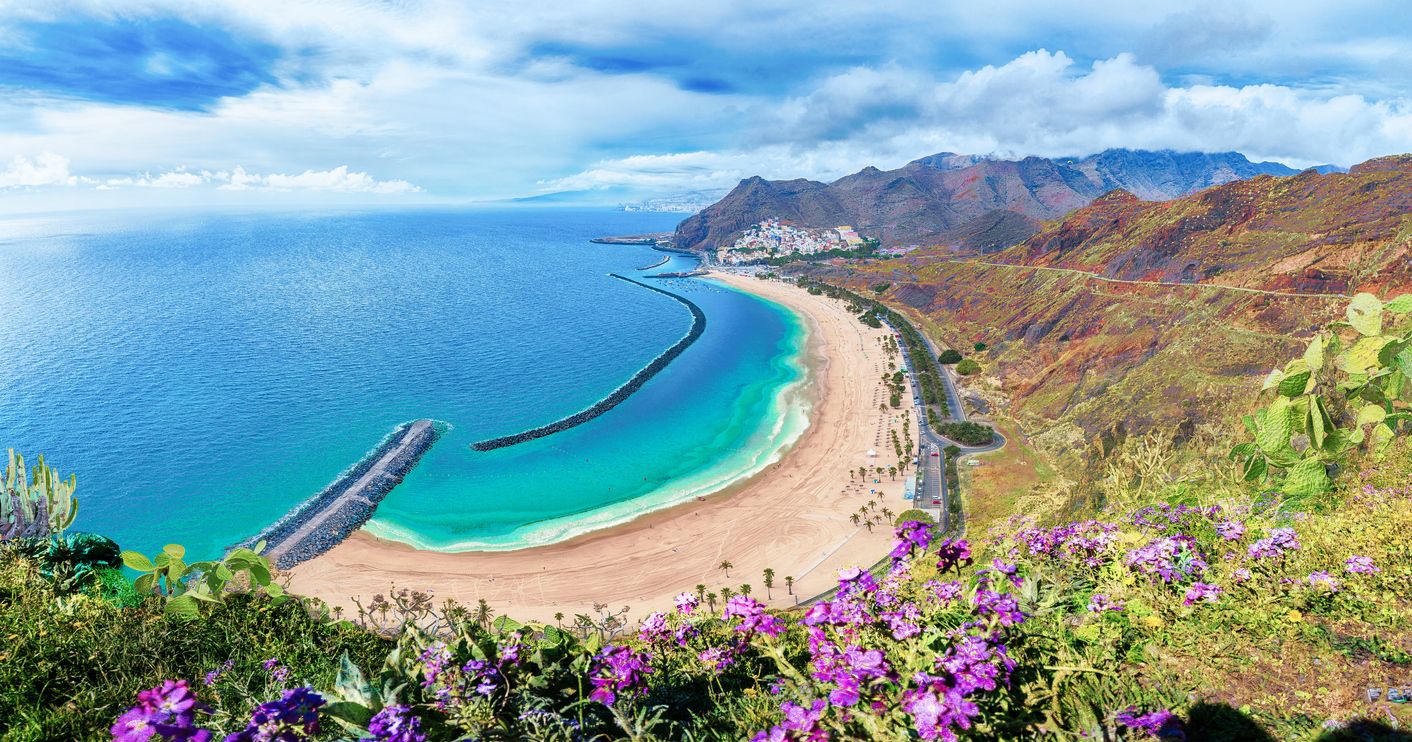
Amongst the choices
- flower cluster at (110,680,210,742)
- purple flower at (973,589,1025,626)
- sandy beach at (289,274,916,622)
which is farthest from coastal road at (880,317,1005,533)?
flower cluster at (110,680,210,742)

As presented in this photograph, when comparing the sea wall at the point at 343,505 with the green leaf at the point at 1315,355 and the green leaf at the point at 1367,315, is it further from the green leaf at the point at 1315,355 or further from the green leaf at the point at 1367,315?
the green leaf at the point at 1367,315

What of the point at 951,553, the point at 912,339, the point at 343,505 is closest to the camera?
the point at 951,553

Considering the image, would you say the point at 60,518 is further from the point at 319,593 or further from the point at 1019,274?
the point at 1019,274

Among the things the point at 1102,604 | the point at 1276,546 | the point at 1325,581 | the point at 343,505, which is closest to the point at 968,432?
the point at 1276,546

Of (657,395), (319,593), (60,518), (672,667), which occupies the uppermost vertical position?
(672,667)

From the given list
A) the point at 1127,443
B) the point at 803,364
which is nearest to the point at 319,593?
the point at 1127,443

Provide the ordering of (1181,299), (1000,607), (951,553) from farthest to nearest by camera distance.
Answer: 1. (1181,299)
2. (951,553)
3. (1000,607)

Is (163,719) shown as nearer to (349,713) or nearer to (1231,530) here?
(349,713)

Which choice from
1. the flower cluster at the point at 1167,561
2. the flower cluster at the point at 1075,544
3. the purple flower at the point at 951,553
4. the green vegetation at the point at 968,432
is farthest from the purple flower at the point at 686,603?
the green vegetation at the point at 968,432
